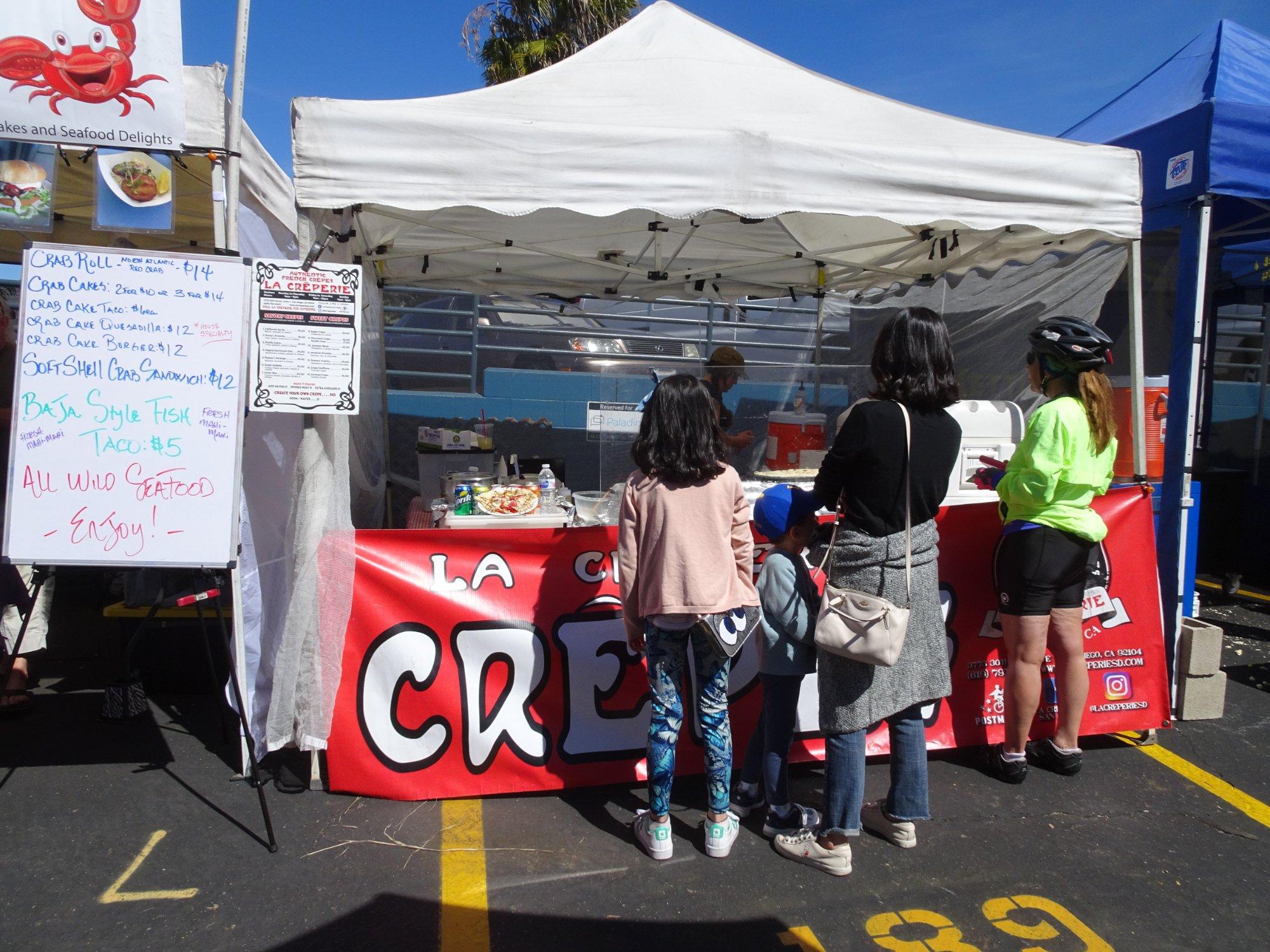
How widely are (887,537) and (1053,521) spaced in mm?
1008

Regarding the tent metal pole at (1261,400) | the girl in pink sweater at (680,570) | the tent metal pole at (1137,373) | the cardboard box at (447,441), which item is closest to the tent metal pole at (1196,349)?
the tent metal pole at (1137,373)

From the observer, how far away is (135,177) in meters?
3.04

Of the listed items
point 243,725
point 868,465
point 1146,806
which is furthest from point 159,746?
point 1146,806

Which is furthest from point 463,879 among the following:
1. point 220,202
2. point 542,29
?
point 542,29

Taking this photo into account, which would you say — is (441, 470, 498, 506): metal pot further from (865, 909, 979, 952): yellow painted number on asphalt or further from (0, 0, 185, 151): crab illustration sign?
(865, 909, 979, 952): yellow painted number on asphalt

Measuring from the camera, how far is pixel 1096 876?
113 inches

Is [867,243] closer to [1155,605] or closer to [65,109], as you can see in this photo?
[1155,605]

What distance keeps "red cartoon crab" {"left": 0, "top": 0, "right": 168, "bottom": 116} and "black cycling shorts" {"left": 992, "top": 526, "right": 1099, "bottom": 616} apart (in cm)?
364

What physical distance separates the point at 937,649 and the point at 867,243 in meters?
3.45

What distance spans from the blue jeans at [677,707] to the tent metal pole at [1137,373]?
2.59 meters

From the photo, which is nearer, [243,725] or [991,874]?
[991,874]

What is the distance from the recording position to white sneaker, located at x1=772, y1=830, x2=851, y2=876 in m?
2.82

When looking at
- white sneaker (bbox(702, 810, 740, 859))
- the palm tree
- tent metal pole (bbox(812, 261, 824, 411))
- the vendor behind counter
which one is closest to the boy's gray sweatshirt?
white sneaker (bbox(702, 810, 740, 859))

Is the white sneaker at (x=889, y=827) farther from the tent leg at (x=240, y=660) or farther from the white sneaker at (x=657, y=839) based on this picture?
the tent leg at (x=240, y=660)
